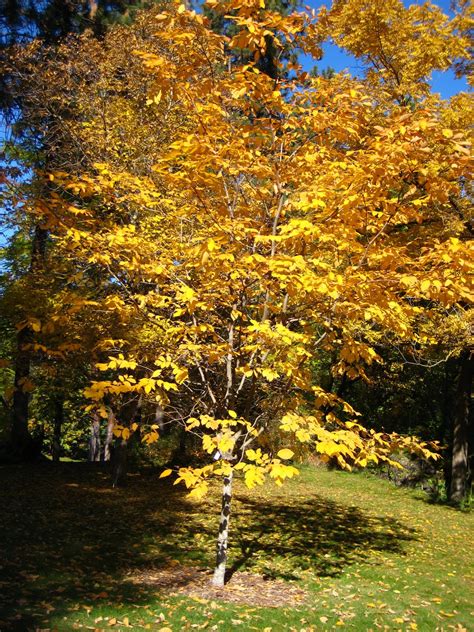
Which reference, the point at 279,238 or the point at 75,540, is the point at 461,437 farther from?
the point at 279,238

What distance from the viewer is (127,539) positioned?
24.0ft

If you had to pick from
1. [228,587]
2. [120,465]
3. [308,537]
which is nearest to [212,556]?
[228,587]

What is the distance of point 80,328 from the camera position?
941 centimetres

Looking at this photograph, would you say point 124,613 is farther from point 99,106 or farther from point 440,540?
point 99,106

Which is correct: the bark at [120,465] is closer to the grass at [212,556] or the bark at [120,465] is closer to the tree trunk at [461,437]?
the grass at [212,556]

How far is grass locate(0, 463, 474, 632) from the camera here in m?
4.57

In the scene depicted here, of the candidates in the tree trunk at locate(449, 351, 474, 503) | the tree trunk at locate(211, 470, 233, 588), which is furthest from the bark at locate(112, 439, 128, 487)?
the tree trunk at locate(449, 351, 474, 503)

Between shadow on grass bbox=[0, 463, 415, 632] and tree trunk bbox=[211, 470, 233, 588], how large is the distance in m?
0.56

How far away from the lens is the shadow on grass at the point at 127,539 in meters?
4.86

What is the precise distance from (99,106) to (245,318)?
7341 mm

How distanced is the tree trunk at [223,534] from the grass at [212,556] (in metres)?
0.31

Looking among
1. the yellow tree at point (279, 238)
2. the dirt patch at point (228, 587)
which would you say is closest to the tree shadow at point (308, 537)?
the dirt patch at point (228, 587)

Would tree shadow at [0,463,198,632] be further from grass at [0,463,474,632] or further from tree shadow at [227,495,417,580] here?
tree shadow at [227,495,417,580]

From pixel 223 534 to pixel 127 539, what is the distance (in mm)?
2802
